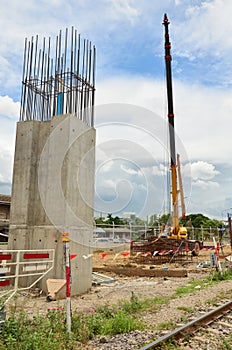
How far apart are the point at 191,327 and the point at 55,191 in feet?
17.9

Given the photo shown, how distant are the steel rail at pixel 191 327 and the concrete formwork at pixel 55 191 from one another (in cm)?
421

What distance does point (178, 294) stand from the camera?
1004 cm

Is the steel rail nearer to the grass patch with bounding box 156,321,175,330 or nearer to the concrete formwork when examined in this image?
the grass patch with bounding box 156,321,175,330

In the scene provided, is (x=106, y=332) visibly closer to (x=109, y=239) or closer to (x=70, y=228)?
(x=70, y=228)

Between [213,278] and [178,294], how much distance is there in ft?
10.6

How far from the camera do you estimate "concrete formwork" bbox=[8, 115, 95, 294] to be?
1010cm

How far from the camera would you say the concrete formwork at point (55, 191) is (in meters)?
10.1

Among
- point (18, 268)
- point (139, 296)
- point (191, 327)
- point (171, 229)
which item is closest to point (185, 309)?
point (191, 327)

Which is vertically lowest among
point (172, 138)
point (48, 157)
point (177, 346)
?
point (177, 346)

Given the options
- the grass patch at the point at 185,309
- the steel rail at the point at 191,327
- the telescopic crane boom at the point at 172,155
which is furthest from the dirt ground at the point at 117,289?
the telescopic crane boom at the point at 172,155

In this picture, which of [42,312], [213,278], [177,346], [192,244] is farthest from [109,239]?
[177,346]

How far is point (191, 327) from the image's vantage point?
6160 mm

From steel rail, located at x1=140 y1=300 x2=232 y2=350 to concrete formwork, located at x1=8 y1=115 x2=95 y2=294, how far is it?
4.21 m

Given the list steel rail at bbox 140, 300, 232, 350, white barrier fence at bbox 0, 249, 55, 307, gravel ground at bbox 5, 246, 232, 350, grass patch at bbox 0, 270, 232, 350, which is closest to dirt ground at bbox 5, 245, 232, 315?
gravel ground at bbox 5, 246, 232, 350
